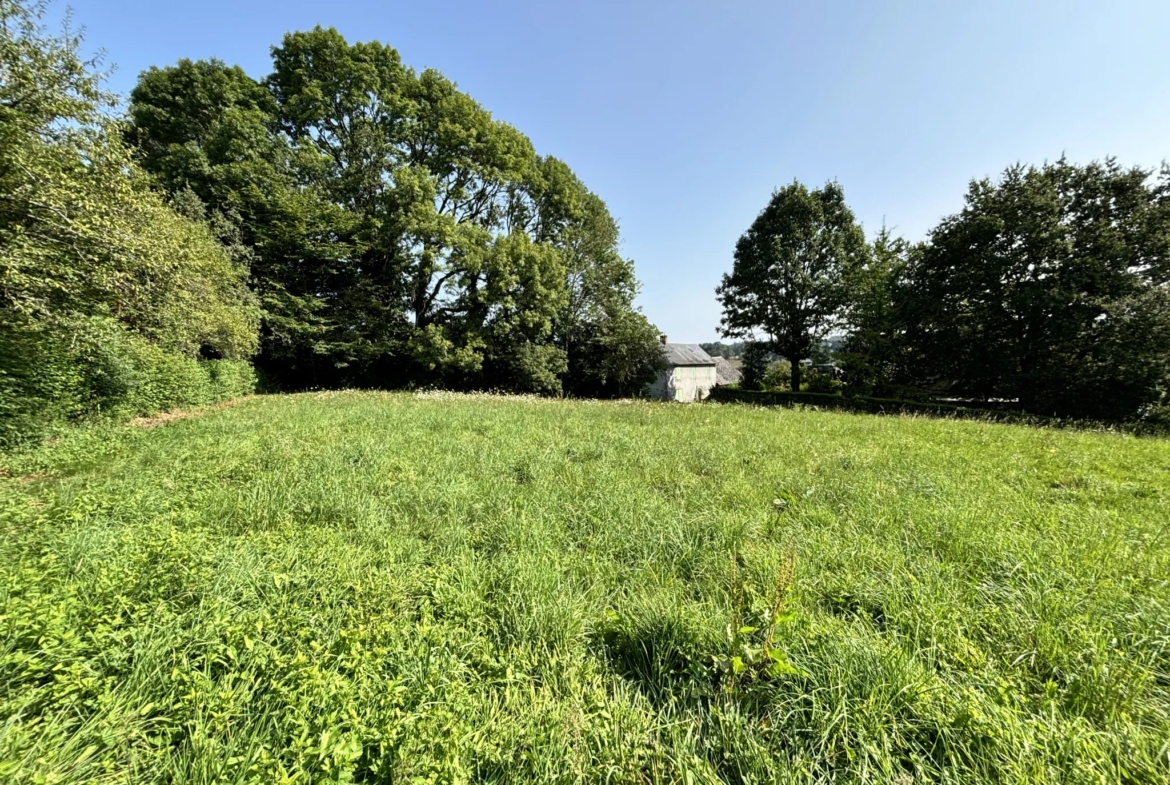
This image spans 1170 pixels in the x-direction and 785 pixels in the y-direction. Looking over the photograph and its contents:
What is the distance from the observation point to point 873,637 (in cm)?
215

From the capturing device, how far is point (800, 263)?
23.5 m

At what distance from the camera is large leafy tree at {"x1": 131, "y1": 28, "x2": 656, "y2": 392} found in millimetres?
18391

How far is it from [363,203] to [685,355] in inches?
1164

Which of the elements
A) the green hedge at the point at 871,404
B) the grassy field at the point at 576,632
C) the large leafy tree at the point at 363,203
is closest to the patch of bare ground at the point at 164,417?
the grassy field at the point at 576,632

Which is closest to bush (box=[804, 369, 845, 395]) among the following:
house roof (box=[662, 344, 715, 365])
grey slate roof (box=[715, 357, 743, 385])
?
house roof (box=[662, 344, 715, 365])

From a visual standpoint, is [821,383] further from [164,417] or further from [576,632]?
[164,417]

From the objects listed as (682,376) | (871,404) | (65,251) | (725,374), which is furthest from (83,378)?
(725,374)

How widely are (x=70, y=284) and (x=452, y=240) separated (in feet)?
47.5

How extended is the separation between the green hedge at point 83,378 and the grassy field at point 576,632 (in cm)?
315

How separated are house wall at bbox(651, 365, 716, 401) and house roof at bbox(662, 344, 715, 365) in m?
0.54

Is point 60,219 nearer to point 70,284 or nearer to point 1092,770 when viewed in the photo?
point 70,284

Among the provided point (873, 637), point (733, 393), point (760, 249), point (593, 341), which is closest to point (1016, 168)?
point (760, 249)

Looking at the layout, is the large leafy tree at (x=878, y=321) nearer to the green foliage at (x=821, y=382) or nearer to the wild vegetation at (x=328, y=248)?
the green foliage at (x=821, y=382)

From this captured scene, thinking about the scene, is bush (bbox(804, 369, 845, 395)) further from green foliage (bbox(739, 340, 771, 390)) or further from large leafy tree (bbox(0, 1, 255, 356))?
large leafy tree (bbox(0, 1, 255, 356))
